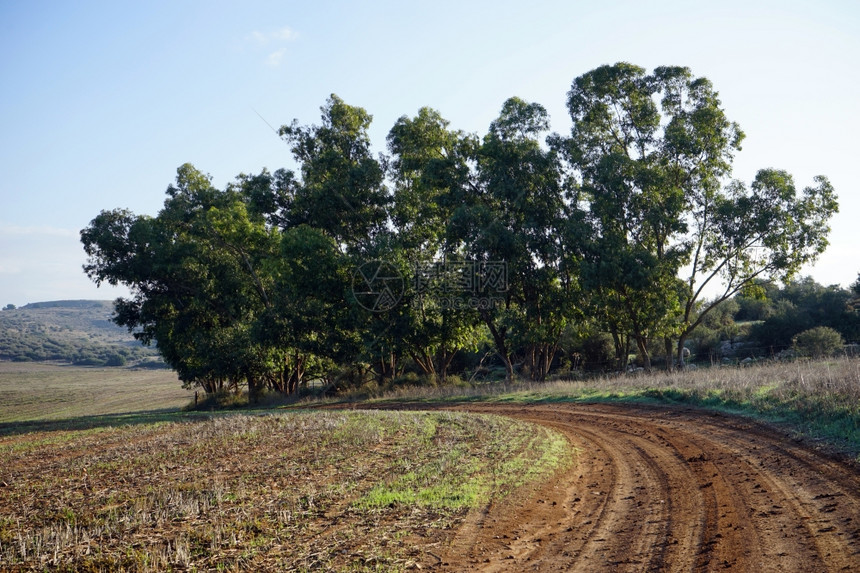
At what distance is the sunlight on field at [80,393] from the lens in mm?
56219

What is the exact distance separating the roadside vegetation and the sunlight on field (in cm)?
3368

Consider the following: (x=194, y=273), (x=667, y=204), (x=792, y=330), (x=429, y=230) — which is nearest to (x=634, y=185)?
(x=667, y=204)

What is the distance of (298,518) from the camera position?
296 inches

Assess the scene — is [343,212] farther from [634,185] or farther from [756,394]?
[756,394]

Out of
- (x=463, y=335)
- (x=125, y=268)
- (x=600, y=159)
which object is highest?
(x=600, y=159)

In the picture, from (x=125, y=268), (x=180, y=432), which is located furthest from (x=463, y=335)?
(x=125, y=268)

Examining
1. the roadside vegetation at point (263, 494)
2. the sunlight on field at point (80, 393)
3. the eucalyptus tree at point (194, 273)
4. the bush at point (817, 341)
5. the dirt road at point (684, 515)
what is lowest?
the sunlight on field at point (80, 393)

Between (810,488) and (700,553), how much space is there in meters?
3.09

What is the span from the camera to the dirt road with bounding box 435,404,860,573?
19.7 feet

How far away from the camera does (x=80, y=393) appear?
258ft

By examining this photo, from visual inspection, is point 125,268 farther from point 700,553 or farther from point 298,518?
point 700,553

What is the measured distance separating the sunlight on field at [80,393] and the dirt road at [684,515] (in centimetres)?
4145

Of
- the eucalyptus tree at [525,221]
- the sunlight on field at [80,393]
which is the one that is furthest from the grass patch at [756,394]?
the sunlight on field at [80,393]

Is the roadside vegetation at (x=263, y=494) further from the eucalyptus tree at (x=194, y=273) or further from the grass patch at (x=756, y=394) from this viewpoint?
the eucalyptus tree at (x=194, y=273)
